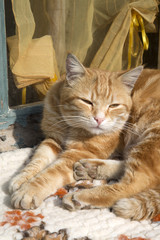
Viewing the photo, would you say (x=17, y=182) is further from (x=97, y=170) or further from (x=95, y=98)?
(x=95, y=98)

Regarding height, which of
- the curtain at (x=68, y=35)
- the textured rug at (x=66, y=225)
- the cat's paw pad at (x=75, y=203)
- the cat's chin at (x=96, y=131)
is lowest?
the textured rug at (x=66, y=225)

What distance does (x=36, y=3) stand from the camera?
2240 millimetres

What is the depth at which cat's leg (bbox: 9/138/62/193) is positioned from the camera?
172 centimetres

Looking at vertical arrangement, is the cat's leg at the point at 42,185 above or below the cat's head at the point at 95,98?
below

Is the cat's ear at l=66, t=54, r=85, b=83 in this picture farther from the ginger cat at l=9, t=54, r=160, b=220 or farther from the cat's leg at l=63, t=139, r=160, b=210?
the cat's leg at l=63, t=139, r=160, b=210

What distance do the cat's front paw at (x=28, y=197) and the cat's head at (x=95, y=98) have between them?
54 centimetres

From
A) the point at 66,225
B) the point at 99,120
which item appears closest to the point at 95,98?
the point at 99,120

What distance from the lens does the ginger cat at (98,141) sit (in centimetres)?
158

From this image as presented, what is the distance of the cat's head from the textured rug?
57 centimetres

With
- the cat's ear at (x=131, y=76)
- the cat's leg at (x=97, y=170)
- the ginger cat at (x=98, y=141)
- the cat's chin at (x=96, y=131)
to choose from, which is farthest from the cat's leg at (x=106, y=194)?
the cat's ear at (x=131, y=76)

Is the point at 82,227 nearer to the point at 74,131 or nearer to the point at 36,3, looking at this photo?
the point at 74,131

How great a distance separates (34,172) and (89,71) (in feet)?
2.70

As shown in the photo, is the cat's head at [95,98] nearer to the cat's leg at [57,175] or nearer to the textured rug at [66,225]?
the cat's leg at [57,175]

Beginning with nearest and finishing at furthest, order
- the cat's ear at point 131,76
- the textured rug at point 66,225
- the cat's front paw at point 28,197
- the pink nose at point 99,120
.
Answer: the textured rug at point 66,225 → the cat's front paw at point 28,197 → the pink nose at point 99,120 → the cat's ear at point 131,76
